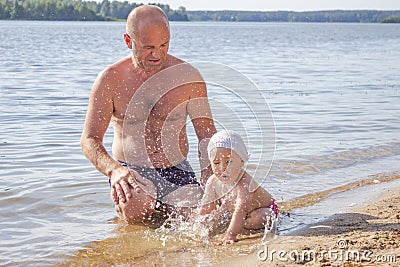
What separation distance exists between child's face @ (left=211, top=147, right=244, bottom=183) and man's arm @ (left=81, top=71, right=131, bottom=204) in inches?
25.3

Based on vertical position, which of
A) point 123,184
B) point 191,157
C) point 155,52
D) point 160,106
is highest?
point 155,52

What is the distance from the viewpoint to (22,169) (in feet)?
22.5

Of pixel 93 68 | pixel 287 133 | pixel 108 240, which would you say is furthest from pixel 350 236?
pixel 93 68

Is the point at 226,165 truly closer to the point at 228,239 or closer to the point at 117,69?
the point at 228,239

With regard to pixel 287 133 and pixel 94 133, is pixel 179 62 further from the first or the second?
pixel 287 133

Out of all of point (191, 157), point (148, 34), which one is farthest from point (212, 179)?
point (191, 157)

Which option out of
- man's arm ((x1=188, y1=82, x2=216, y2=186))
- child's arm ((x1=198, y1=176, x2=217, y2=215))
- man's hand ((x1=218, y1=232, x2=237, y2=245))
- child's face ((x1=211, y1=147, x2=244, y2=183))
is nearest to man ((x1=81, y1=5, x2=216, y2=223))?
man's arm ((x1=188, y1=82, x2=216, y2=186))

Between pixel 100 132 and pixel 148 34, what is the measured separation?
2.76ft

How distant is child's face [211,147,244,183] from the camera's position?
179 inches

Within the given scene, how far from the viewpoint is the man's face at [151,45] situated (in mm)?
4750

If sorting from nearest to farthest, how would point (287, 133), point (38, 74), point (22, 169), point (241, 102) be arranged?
point (22, 169) → point (287, 133) → point (241, 102) → point (38, 74)

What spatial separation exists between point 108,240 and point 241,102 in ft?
22.9

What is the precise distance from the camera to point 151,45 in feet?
15.7

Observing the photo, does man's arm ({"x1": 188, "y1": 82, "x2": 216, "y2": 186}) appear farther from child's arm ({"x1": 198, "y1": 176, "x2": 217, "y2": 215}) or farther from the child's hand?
the child's hand
